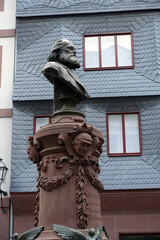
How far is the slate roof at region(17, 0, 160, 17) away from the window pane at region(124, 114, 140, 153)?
4.13 metres

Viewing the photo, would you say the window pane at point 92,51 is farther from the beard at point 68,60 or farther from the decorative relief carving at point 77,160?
the decorative relief carving at point 77,160

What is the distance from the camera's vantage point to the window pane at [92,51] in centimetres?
1756

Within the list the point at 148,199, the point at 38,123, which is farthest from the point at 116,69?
the point at 148,199

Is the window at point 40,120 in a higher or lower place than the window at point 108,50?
lower

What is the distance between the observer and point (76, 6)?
17.9 m

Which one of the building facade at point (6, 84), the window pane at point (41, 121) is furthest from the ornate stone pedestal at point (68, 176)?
the window pane at point (41, 121)

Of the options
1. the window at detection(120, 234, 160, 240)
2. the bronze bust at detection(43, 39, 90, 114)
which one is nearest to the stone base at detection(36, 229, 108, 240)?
the bronze bust at detection(43, 39, 90, 114)

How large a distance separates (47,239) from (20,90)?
10.6 m

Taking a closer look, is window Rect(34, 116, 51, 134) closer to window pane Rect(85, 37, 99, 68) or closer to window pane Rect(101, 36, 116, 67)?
window pane Rect(85, 37, 99, 68)

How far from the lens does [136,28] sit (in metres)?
17.6

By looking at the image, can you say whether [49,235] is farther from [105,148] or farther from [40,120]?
[40,120]

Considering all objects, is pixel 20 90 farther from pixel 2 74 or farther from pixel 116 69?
pixel 116 69

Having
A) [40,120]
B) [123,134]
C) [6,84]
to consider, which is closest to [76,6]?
[6,84]

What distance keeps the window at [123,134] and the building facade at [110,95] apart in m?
0.04
